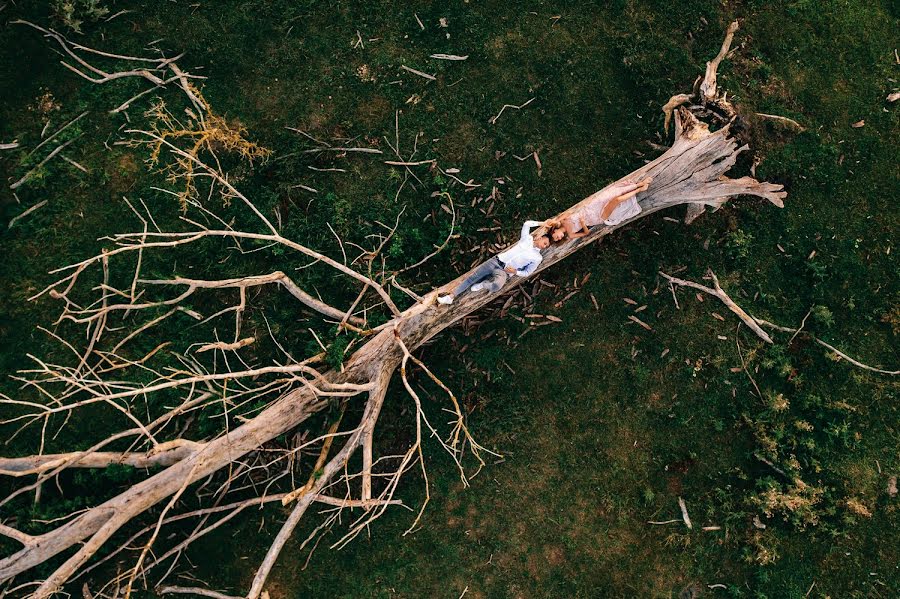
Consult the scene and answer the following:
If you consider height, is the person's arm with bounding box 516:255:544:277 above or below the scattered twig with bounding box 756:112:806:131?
above

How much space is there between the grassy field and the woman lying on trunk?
0.69 meters

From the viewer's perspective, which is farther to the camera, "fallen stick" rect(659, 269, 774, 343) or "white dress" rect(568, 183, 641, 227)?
"fallen stick" rect(659, 269, 774, 343)

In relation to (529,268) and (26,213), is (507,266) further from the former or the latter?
(26,213)

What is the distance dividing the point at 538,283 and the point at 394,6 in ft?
12.2

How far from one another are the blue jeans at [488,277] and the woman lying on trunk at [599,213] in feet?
2.11

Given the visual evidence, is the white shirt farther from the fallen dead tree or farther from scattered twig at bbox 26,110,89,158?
scattered twig at bbox 26,110,89,158

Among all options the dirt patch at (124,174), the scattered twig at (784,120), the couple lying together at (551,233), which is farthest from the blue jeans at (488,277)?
the dirt patch at (124,174)

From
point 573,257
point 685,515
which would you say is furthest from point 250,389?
point 685,515

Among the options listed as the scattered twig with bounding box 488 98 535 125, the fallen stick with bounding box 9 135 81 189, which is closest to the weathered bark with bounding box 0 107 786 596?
the scattered twig with bounding box 488 98 535 125

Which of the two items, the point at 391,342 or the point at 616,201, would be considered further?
the point at 391,342

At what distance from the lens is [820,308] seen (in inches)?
267

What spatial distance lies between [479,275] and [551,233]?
0.88 meters

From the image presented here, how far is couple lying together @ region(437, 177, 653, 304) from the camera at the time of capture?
20.0 feet

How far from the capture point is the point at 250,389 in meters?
6.19
